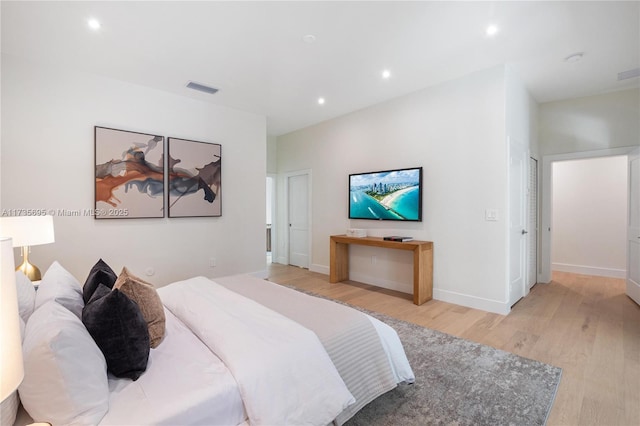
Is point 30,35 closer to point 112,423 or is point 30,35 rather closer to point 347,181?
point 112,423

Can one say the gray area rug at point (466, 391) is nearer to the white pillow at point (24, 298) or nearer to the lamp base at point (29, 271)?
the white pillow at point (24, 298)

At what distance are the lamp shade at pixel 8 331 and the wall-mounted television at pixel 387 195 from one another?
3.99m

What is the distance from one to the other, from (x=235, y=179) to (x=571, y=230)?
634cm

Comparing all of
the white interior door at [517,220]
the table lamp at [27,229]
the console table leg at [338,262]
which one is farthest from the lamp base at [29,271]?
the white interior door at [517,220]

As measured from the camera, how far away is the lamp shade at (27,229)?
7.22 feet

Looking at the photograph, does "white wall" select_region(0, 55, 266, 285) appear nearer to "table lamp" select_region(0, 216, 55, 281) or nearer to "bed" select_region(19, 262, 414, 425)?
"table lamp" select_region(0, 216, 55, 281)

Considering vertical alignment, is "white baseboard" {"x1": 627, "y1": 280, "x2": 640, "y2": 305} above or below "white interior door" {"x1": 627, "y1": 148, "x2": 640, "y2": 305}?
below

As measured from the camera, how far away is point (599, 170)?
5.36 metres

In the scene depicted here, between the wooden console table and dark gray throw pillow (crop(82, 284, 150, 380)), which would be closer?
dark gray throw pillow (crop(82, 284, 150, 380))

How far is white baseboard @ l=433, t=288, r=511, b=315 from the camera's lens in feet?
11.2

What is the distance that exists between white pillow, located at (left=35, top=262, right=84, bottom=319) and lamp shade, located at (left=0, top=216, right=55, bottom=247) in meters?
0.74

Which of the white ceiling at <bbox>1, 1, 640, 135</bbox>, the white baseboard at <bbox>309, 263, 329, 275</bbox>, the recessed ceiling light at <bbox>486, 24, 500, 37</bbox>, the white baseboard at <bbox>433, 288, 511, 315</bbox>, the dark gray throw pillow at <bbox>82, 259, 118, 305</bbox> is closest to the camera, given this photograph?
the dark gray throw pillow at <bbox>82, 259, 118, 305</bbox>

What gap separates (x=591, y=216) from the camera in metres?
5.43

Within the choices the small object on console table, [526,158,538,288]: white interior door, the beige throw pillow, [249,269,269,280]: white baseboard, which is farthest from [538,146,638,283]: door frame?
the beige throw pillow
